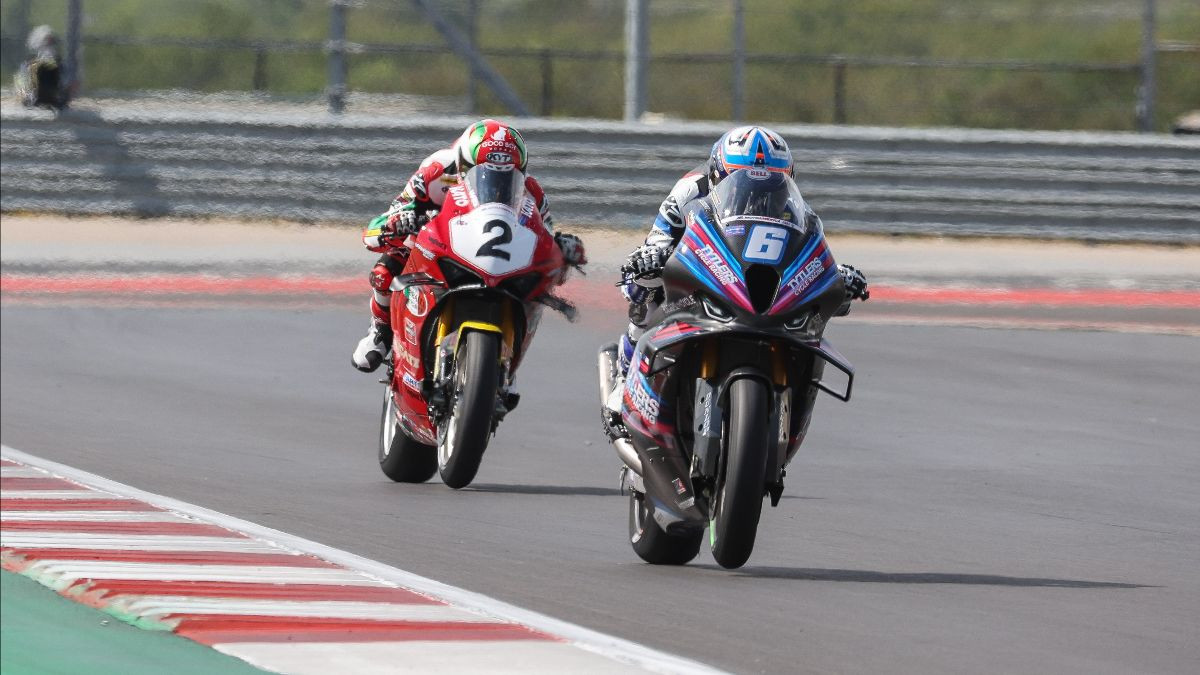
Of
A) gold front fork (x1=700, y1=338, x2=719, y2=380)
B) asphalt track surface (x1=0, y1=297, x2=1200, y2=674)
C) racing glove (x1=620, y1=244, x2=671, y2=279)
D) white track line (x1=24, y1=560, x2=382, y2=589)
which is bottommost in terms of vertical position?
asphalt track surface (x1=0, y1=297, x2=1200, y2=674)

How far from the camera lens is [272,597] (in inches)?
249

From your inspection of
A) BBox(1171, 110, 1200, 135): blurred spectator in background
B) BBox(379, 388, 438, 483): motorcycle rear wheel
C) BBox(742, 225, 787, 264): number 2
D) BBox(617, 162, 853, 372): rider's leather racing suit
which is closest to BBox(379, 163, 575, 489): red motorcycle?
BBox(379, 388, 438, 483): motorcycle rear wheel

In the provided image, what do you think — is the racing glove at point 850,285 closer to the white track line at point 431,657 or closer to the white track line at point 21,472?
the white track line at point 431,657

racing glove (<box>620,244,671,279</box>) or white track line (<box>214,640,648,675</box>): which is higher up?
racing glove (<box>620,244,671,279</box>)

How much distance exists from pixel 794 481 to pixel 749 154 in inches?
119

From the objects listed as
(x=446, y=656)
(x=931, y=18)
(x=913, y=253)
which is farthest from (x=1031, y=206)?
(x=446, y=656)

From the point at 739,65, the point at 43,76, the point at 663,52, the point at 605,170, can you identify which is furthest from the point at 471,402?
the point at 663,52

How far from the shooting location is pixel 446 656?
5.52m

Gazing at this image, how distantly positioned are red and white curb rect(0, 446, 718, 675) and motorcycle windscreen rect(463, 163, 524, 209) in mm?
1653

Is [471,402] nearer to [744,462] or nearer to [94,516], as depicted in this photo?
[94,516]

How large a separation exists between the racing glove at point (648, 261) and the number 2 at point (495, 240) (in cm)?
181

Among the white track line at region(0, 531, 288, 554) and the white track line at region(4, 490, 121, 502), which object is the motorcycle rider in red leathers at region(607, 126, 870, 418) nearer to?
the white track line at region(0, 531, 288, 554)

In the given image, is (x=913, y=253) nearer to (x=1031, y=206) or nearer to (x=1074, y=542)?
(x=1031, y=206)

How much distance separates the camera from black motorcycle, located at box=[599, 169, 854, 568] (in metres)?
6.49
